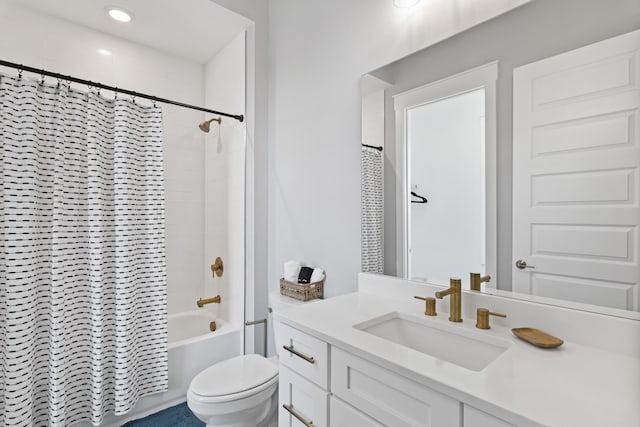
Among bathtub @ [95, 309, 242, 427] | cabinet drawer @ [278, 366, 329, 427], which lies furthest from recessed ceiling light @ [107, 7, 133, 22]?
cabinet drawer @ [278, 366, 329, 427]

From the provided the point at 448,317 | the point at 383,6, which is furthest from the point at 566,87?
the point at 383,6

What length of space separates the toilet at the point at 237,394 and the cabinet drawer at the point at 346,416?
0.66 meters

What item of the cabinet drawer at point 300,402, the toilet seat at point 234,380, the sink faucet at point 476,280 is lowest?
the toilet seat at point 234,380

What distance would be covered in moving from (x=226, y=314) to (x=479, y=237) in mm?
2009

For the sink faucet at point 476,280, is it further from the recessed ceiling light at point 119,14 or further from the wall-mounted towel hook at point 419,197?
the recessed ceiling light at point 119,14

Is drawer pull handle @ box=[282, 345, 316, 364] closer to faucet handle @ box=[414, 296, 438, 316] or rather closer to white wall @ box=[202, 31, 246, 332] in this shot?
faucet handle @ box=[414, 296, 438, 316]

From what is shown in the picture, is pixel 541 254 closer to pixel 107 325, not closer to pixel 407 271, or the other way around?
pixel 407 271

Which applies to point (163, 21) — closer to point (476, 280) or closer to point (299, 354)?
point (299, 354)

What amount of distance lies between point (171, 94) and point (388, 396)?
2872mm

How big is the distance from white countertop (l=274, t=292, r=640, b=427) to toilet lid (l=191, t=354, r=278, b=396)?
2.30ft

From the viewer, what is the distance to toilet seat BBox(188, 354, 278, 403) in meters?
1.45

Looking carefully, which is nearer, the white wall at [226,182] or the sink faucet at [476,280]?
the sink faucet at [476,280]

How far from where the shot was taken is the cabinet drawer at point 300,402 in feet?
3.36

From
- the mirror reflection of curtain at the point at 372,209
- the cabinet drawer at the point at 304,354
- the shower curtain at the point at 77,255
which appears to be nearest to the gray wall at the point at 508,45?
the mirror reflection of curtain at the point at 372,209
